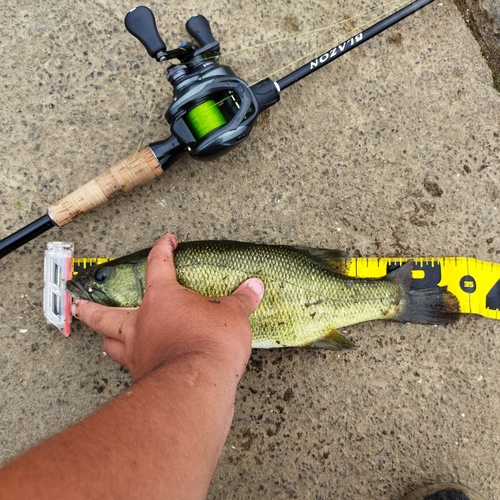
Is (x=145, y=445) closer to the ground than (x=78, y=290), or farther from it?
farther from it

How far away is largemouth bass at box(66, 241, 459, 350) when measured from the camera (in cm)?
240

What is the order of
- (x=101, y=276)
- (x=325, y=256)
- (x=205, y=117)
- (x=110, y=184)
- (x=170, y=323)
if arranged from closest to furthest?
(x=170, y=323)
(x=205, y=117)
(x=101, y=276)
(x=110, y=184)
(x=325, y=256)

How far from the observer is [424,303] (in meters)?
2.69

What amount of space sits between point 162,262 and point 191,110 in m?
0.80

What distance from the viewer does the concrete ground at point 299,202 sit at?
9.10 ft

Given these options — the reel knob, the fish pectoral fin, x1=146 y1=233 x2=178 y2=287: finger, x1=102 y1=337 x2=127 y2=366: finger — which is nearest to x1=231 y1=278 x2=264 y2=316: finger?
x1=146 y1=233 x2=178 y2=287: finger

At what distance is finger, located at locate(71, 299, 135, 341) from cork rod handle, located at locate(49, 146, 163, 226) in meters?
0.52

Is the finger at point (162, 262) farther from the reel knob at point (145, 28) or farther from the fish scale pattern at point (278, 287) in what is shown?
the reel knob at point (145, 28)

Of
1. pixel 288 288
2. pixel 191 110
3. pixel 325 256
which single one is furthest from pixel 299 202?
pixel 191 110

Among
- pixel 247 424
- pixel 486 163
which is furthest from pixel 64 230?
pixel 486 163

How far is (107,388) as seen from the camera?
109 inches

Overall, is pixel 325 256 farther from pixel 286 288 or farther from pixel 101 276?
pixel 101 276

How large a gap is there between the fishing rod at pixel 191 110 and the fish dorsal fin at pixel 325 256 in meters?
0.76

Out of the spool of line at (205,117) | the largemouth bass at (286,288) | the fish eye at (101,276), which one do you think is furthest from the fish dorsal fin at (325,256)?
the fish eye at (101,276)
